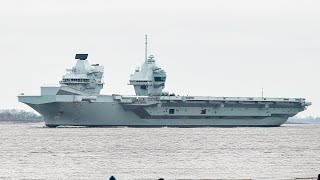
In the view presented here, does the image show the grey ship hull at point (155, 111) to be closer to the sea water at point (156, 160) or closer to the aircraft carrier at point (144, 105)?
the aircraft carrier at point (144, 105)

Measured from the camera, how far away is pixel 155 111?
163 m

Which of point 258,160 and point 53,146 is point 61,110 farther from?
point 258,160

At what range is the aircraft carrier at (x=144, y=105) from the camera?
509ft

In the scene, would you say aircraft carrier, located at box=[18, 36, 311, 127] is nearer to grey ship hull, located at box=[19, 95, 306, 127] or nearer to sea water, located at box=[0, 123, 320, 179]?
grey ship hull, located at box=[19, 95, 306, 127]

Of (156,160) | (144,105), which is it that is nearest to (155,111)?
(144,105)

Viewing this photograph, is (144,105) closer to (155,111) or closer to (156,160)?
(155,111)

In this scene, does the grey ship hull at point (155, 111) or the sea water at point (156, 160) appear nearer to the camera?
the sea water at point (156, 160)

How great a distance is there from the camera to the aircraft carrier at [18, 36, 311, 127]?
155 m

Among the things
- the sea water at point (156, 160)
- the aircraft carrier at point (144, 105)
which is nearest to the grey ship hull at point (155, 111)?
the aircraft carrier at point (144, 105)

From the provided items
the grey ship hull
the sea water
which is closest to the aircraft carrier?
the grey ship hull

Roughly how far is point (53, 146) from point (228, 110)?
7490 centimetres

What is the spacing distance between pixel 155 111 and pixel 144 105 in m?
3.15

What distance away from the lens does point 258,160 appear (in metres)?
76.9

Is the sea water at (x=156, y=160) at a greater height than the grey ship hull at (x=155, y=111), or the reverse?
the grey ship hull at (x=155, y=111)
